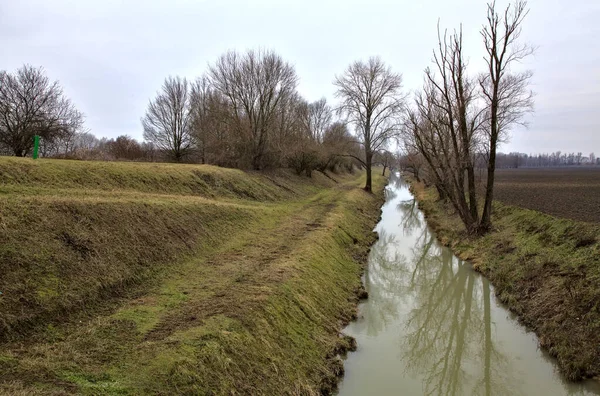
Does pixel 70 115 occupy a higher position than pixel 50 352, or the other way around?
pixel 70 115

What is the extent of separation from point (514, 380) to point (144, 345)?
7457mm

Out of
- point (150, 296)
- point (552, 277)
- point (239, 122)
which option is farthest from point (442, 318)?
point (239, 122)

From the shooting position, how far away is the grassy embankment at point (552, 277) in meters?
8.02

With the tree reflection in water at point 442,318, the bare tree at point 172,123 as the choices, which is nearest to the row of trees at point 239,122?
the bare tree at point 172,123

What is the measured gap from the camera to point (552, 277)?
10.8 metres

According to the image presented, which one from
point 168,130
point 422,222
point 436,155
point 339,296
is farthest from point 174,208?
point 168,130

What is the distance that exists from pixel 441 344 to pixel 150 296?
7.31m

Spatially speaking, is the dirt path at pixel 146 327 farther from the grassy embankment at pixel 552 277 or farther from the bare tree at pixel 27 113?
the bare tree at pixel 27 113

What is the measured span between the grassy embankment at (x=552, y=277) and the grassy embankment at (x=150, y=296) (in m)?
4.88

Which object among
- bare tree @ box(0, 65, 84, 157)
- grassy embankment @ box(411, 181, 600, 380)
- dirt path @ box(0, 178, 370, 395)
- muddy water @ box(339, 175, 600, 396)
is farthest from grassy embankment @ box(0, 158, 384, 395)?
bare tree @ box(0, 65, 84, 157)

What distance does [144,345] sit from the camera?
19.0 ft

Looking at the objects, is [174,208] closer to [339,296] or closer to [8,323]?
[339,296]

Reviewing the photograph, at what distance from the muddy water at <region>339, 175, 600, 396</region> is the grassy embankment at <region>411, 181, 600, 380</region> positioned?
1.45 ft

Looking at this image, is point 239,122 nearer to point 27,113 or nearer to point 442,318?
point 27,113
